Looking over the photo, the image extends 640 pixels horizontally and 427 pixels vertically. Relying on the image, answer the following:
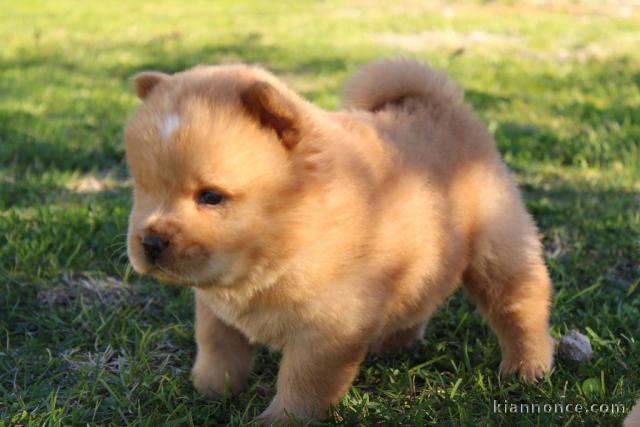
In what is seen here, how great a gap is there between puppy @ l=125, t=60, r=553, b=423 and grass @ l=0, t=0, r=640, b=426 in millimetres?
219

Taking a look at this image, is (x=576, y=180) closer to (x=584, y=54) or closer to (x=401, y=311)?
(x=401, y=311)

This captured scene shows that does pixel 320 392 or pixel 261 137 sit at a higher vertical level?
pixel 261 137

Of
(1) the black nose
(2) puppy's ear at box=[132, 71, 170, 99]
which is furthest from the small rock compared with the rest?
(2) puppy's ear at box=[132, 71, 170, 99]

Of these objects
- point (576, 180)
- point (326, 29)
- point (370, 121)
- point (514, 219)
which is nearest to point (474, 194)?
point (514, 219)

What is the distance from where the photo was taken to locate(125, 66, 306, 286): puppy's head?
7.13ft

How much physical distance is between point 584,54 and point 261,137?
7634mm

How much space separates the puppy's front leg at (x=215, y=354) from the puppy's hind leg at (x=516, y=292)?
3.00ft

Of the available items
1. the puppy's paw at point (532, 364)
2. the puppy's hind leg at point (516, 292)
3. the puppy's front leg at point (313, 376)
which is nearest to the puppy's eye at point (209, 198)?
the puppy's front leg at point (313, 376)

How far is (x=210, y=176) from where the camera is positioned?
2164mm

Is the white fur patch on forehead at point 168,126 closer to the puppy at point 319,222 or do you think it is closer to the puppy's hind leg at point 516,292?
the puppy at point 319,222

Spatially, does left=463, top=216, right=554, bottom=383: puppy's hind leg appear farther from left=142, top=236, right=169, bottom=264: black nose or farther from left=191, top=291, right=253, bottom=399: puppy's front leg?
left=142, top=236, right=169, bottom=264: black nose

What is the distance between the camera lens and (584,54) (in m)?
9.02

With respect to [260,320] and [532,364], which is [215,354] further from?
[532,364]

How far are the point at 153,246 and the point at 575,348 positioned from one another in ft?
Result: 5.56
